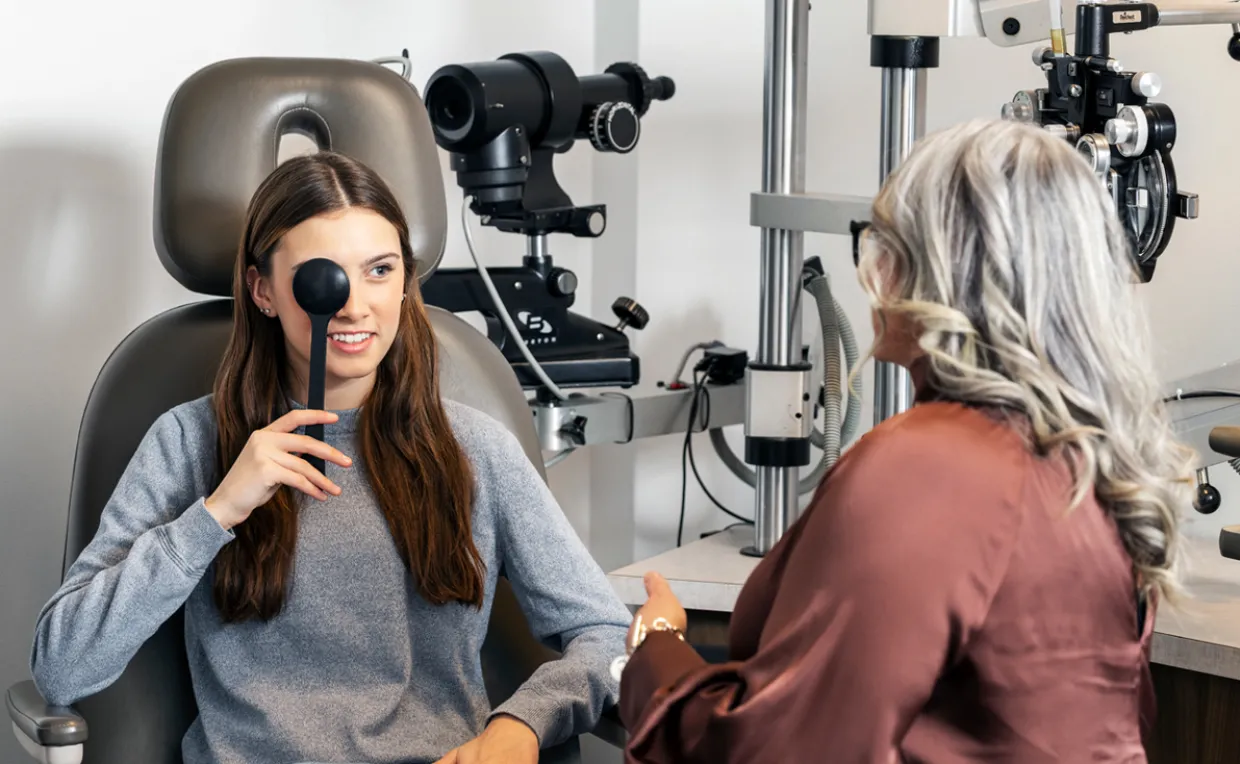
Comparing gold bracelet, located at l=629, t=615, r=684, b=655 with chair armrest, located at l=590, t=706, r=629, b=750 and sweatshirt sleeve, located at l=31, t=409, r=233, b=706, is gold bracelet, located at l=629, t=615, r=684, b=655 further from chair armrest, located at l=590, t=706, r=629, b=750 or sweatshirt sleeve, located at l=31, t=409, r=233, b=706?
sweatshirt sleeve, located at l=31, t=409, r=233, b=706

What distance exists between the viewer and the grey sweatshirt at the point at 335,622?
133 centimetres

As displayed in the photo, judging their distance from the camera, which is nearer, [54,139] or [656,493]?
[54,139]

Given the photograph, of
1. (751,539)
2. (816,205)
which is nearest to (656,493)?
(751,539)

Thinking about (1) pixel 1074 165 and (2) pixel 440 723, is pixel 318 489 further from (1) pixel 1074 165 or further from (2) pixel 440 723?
(1) pixel 1074 165

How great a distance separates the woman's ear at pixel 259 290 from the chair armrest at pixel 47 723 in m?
0.44

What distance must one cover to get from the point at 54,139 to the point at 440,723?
40.2 inches

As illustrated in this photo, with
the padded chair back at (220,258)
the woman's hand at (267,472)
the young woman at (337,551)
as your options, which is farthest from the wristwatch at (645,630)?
the padded chair back at (220,258)

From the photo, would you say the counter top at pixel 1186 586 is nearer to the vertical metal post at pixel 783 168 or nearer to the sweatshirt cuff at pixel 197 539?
the vertical metal post at pixel 783 168

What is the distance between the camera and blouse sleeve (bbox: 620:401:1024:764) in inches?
34.3

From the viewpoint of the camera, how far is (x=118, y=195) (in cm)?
200

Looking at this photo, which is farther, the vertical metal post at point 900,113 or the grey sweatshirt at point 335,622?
the vertical metal post at point 900,113

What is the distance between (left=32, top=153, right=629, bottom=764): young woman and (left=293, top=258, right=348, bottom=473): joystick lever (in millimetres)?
33

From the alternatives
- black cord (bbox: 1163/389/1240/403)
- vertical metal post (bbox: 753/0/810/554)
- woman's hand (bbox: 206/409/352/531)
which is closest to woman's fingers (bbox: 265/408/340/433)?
woman's hand (bbox: 206/409/352/531)

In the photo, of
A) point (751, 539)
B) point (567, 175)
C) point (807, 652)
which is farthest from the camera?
point (567, 175)
